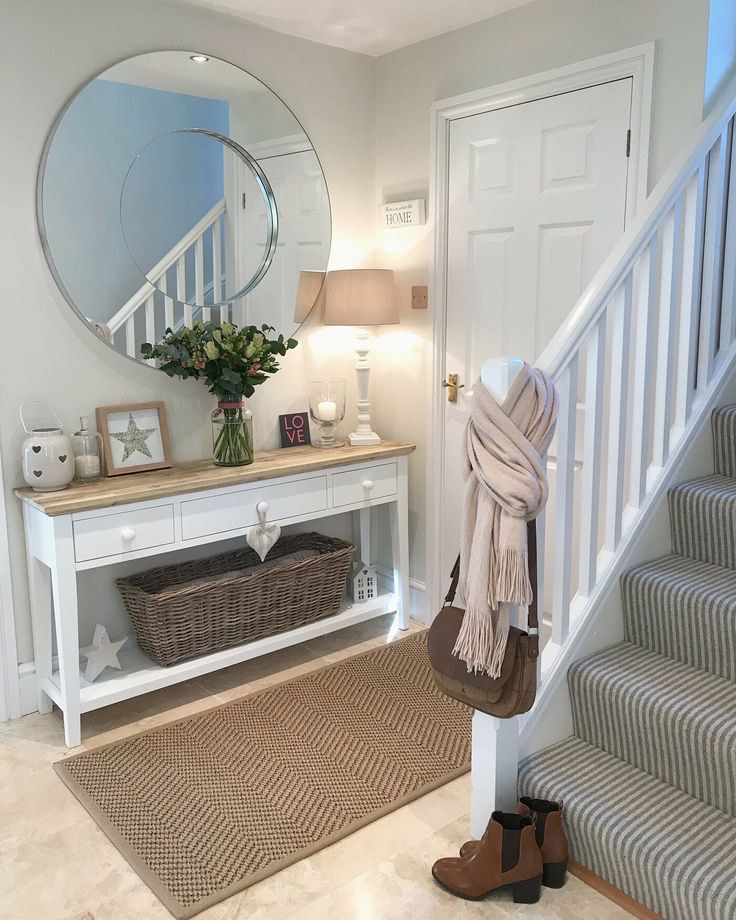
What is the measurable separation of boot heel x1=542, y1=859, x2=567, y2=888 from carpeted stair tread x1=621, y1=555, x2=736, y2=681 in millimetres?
589

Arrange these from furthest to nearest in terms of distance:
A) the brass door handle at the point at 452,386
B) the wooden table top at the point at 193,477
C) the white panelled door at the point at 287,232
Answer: the brass door handle at the point at 452,386
the white panelled door at the point at 287,232
the wooden table top at the point at 193,477

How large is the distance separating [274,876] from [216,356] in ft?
5.48

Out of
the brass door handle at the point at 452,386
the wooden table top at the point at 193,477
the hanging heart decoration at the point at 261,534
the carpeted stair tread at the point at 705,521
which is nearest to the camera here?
the carpeted stair tread at the point at 705,521

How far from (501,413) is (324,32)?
2111 mm

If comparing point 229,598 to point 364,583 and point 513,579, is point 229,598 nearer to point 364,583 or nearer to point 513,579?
point 364,583

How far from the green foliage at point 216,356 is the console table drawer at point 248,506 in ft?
1.23

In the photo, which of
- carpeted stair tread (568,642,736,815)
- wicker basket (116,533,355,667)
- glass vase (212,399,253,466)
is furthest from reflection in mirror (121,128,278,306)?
carpeted stair tread (568,642,736,815)

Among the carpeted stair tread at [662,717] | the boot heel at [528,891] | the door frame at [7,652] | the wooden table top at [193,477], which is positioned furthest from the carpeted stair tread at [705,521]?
the door frame at [7,652]

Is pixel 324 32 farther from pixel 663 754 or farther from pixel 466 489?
pixel 663 754

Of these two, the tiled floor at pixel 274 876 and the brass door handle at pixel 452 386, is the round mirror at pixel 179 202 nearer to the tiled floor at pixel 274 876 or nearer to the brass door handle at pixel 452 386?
the brass door handle at pixel 452 386

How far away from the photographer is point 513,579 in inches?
68.6

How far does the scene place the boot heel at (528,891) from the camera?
1.85m

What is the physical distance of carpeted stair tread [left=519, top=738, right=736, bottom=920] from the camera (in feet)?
5.43

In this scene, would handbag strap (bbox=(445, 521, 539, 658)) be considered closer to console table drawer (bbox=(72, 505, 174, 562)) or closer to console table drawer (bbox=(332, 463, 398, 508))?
console table drawer (bbox=(72, 505, 174, 562))
